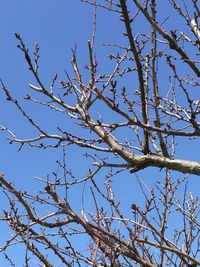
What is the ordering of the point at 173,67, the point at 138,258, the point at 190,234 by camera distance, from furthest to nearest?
the point at 190,234
the point at 173,67
the point at 138,258

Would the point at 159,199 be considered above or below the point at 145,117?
above

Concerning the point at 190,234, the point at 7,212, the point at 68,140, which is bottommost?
the point at 7,212

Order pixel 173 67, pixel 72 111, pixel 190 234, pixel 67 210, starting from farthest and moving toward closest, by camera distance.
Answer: pixel 190 234 → pixel 72 111 → pixel 173 67 → pixel 67 210

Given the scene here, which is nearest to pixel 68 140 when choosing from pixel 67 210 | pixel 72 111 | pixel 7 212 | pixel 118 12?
pixel 72 111

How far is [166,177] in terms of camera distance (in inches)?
253

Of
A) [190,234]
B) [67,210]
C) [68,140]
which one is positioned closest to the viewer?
[67,210]

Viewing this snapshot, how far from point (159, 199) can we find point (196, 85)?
2003 mm

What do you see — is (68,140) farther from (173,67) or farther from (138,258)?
(138,258)

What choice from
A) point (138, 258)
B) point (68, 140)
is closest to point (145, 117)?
point (68, 140)

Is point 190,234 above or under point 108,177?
under

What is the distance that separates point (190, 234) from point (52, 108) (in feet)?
8.41

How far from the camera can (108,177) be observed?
17.1ft

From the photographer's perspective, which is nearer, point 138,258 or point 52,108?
point 138,258

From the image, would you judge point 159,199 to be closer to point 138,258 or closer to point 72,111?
point 72,111
